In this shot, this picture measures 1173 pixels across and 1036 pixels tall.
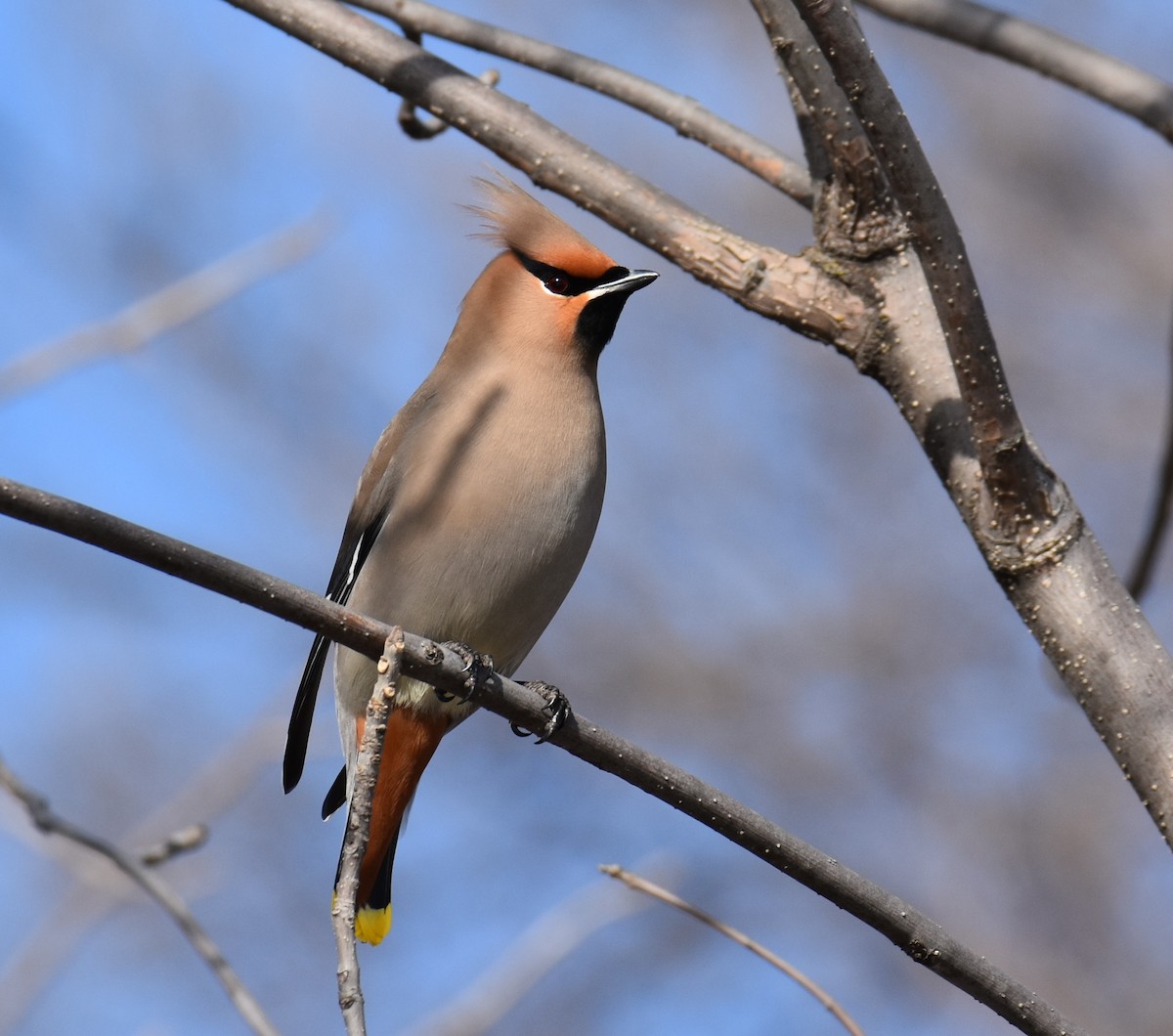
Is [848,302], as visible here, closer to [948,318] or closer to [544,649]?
[948,318]

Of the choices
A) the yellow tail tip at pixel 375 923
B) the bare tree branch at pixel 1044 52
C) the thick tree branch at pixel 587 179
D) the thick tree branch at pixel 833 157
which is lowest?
the yellow tail tip at pixel 375 923

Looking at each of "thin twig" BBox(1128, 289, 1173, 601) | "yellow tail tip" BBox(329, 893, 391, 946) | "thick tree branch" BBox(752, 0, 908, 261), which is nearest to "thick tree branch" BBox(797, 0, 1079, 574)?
"thin twig" BBox(1128, 289, 1173, 601)

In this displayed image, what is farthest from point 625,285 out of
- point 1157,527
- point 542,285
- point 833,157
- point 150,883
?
point 150,883

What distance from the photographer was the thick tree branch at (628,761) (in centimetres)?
216

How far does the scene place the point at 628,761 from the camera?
2.72m

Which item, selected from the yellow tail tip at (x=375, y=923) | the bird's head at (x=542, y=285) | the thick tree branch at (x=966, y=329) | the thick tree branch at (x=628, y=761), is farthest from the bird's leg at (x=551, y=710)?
the bird's head at (x=542, y=285)

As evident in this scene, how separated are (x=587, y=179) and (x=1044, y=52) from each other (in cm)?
99

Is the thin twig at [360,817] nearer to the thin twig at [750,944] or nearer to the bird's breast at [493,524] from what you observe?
the thin twig at [750,944]

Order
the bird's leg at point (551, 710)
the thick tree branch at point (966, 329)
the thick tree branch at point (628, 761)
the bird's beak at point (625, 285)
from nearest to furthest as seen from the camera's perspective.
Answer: the thick tree branch at point (628, 761) < the thick tree branch at point (966, 329) < the bird's leg at point (551, 710) < the bird's beak at point (625, 285)

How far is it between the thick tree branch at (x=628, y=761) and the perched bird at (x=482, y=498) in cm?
113

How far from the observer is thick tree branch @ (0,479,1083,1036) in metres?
2.16

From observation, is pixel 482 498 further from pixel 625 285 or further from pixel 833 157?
pixel 833 157

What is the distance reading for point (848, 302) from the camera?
3.43 meters

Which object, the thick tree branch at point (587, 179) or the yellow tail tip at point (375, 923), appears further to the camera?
the yellow tail tip at point (375, 923)
